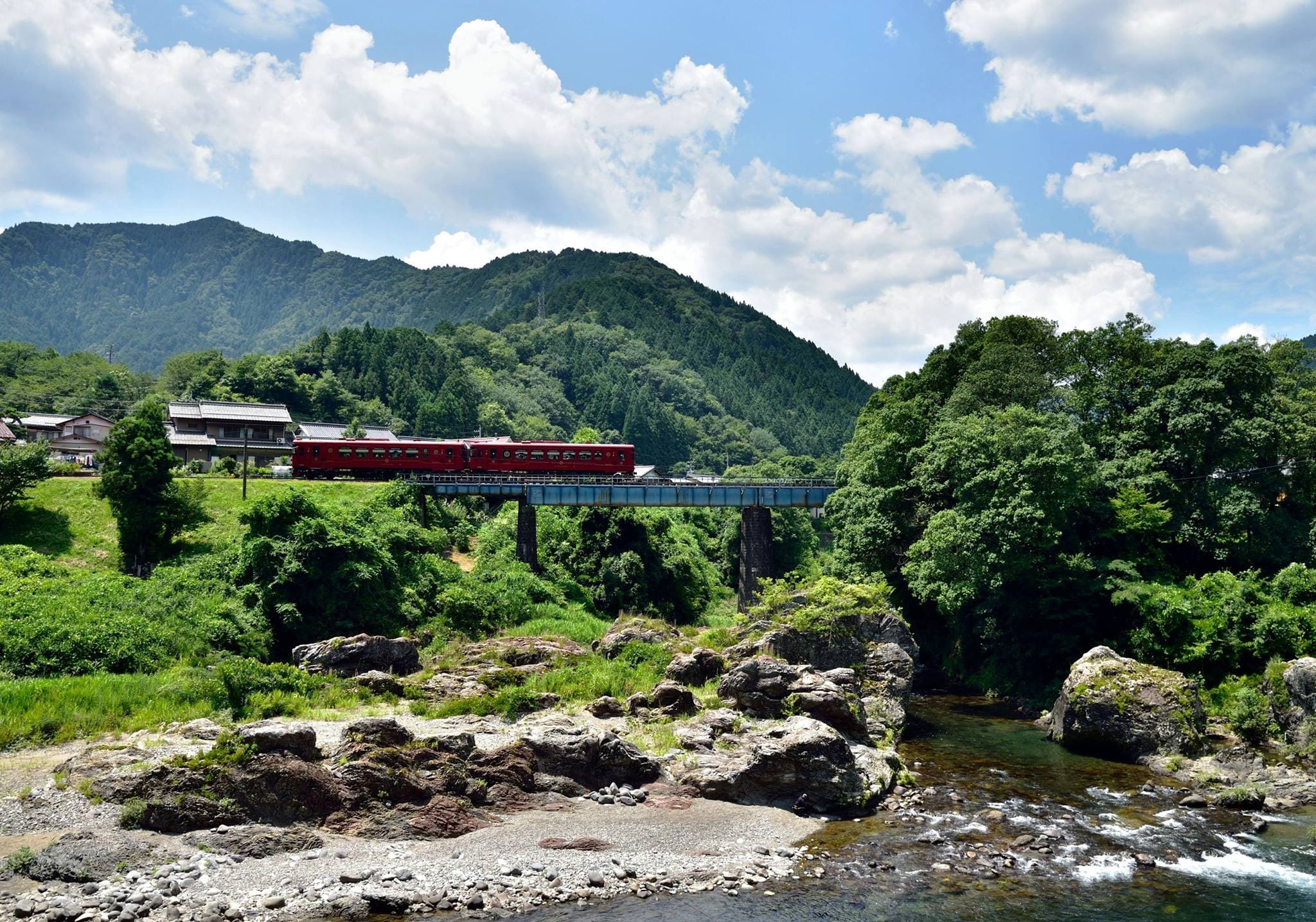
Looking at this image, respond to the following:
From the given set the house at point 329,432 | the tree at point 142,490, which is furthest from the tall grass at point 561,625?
the house at point 329,432

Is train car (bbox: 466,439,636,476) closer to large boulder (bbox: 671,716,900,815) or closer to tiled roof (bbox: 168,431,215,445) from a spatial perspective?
tiled roof (bbox: 168,431,215,445)

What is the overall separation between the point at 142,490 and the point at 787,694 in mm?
39562

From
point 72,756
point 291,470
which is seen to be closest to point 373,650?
point 72,756

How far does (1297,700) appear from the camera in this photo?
3012cm

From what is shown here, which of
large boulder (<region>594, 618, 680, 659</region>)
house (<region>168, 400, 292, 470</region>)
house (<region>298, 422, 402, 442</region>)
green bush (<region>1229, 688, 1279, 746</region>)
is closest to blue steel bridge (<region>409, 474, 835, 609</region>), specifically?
large boulder (<region>594, 618, 680, 659</region>)

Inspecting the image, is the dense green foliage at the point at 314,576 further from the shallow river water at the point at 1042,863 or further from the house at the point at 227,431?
the house at the point at 227,431

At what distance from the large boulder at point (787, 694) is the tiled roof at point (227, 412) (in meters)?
66.1

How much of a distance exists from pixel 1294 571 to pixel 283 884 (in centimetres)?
3981

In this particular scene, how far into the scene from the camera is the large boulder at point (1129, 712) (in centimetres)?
3045

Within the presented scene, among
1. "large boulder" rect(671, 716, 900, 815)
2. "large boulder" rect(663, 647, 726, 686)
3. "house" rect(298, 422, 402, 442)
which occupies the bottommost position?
"large boulder" rect(671, 716, 900, 815)

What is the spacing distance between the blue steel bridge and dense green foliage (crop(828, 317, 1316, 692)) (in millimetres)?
11323

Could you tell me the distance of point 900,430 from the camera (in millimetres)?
49625

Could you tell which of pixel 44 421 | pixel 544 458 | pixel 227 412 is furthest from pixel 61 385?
pixel 544 458

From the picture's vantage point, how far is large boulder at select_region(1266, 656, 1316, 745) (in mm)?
29516
